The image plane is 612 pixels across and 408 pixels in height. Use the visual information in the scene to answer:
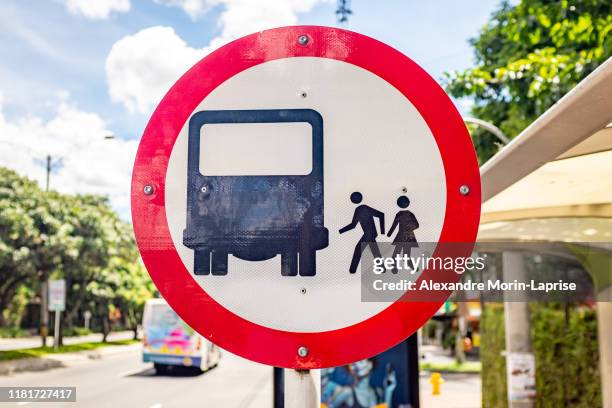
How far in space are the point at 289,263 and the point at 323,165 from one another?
8.8 inches

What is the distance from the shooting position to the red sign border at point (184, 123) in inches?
51.0

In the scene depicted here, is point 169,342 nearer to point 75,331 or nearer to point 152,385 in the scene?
point 152,385

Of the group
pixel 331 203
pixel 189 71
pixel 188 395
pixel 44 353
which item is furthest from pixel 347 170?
pixel 44 353

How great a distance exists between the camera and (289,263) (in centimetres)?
133

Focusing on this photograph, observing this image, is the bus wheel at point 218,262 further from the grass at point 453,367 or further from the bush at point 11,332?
the bush at point 11,332

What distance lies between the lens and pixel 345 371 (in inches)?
257

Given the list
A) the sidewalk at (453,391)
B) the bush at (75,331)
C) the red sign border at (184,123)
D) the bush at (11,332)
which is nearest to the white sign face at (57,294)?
the bush at (11,332)

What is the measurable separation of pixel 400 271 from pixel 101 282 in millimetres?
33813

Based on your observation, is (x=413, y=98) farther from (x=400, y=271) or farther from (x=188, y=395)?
(x=188, y=395)

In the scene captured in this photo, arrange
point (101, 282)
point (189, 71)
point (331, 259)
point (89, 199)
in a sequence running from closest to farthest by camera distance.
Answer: point (331, 259)
point (189, 71)
point (89, 199)
point (101, 282)

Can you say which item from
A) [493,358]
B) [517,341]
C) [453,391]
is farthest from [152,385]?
[517,341]

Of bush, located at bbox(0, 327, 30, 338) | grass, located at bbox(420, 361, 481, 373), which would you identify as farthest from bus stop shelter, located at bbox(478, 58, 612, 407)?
bush, located at bbox(0, 327, 30, 338)

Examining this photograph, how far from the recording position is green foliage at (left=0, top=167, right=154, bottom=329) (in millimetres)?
21625

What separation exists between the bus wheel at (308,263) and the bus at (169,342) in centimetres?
2099
